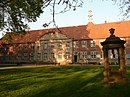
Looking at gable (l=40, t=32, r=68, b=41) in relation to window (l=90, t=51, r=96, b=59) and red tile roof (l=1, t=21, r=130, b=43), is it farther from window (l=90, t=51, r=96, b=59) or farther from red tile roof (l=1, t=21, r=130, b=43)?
window (l=90, t=51, r=96, b=59)

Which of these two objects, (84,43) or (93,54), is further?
(84,43)

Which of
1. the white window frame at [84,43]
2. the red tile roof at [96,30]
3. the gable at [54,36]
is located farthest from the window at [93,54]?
the gable at [54,36]

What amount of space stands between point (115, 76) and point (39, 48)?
50.0m

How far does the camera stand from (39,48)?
217 feet

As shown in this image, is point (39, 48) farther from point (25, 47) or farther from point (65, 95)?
point (65, 95)

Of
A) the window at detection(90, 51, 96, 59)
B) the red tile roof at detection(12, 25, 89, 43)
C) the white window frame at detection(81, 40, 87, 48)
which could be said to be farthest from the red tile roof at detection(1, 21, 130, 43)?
the window at detection(90, 51, 96, 59)

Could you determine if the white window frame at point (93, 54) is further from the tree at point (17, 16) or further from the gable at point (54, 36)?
the tree at point (17, 16)

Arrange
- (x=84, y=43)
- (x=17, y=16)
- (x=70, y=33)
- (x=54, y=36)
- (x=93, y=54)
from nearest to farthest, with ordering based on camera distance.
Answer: (x=17, y=16), (x=93, y=54), (x=84, y=43), (x=70, y=33), (x=54, y=36)

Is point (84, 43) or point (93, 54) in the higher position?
point (84, 43)

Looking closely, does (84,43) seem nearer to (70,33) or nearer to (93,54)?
(93,54)

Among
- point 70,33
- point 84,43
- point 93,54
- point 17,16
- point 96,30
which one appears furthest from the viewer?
point 70,33

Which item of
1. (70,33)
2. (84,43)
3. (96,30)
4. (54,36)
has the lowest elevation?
(84,43)

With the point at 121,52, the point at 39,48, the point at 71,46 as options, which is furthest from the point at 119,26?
the point at 121,52

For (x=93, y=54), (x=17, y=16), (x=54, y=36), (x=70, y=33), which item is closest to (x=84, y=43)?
(x=93, y=54)
